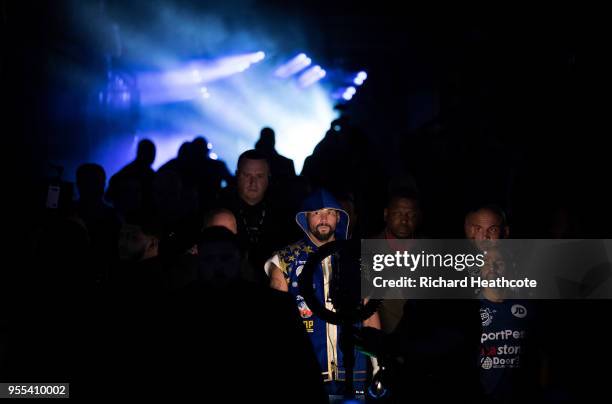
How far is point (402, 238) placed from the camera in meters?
5.58

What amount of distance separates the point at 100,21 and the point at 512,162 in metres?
7.81

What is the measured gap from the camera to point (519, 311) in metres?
4.92

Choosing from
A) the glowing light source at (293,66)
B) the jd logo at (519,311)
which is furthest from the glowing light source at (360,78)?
the jd logo at (519,311)

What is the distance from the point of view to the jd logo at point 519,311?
16.1ft

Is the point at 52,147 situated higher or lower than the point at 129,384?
higher

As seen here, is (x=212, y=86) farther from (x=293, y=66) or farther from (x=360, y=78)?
(x=360, y=78)

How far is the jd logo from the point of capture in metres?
4.91

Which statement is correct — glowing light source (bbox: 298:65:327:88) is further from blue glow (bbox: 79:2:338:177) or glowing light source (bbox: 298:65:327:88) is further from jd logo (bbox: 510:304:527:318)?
jd logo (bbox: 510:304:527:318)

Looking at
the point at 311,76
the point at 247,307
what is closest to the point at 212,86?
the point at 311,76

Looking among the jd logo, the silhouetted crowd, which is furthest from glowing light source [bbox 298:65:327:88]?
the jd logo

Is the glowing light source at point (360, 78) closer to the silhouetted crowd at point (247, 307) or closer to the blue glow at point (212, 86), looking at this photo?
the blue glow at point (212, 86)

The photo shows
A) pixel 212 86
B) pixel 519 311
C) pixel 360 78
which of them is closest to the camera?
pixel 519 311

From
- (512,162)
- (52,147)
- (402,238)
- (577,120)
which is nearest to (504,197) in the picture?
(512,162)

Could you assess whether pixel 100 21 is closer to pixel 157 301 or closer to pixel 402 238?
pixel 402 238
